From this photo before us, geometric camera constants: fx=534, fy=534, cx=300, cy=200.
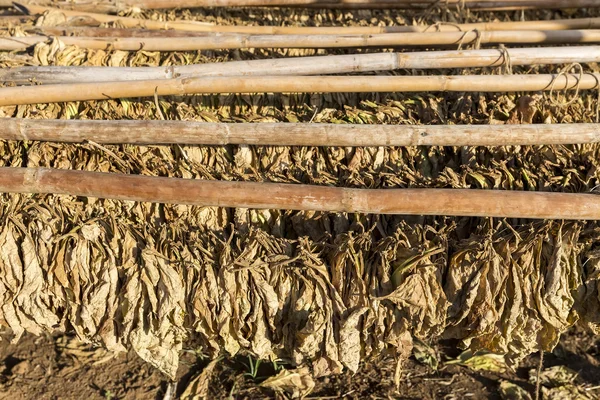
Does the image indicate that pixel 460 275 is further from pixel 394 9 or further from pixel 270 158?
pixel 394 9

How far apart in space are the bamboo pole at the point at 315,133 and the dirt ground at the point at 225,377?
1655 millimetres

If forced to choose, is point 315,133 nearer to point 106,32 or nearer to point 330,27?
point 330,27

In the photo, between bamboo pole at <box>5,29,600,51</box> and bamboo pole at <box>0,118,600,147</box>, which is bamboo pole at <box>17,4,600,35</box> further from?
bamboo pole at <box>0,118,600,147</box>

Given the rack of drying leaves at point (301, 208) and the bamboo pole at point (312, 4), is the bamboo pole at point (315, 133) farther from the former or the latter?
the bamboo pole at point (312, 4)

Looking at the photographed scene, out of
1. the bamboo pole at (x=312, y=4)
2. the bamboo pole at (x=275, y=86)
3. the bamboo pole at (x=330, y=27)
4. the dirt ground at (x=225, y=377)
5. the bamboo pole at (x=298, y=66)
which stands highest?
the bamboo pole at (x=312, y=4)

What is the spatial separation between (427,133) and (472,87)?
1.86ft

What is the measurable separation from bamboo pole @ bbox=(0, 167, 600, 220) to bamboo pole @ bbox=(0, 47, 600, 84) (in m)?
0.75

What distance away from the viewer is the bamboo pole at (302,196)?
2.52 metres

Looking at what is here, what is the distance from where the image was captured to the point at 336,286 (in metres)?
2.64

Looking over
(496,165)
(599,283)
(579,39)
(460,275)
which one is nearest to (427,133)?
(496,165)

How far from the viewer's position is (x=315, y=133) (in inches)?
109

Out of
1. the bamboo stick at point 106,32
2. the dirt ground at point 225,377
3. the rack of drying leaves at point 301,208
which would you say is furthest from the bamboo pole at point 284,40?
the dirt ground at point 225,377

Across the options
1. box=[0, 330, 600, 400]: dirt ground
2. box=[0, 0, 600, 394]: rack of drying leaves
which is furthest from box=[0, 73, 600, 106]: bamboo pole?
box=[0, 330, 600, 400]: dirt ground

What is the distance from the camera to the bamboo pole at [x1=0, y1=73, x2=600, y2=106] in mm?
2963
